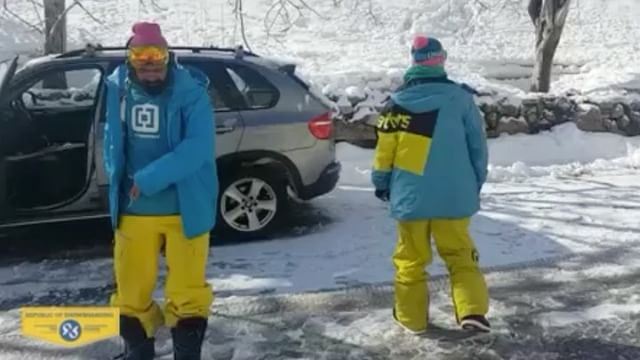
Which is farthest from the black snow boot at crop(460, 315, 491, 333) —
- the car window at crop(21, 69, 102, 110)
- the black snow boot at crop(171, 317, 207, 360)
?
the car window at crop(21, 69, 102, 110)

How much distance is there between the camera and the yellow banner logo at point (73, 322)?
4336 mm

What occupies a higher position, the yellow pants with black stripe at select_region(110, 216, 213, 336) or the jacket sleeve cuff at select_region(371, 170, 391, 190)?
the jacket sleeve cuff at select_region(371, 170, 391, 190)

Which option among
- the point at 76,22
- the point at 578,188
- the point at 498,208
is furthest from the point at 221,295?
the point at 76,22

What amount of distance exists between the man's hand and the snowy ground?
3.44ft

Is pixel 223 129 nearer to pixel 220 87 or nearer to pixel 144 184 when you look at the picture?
pixel 220 87

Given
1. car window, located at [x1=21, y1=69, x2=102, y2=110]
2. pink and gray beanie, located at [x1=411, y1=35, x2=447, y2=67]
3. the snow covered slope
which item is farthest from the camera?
the snow covered slope

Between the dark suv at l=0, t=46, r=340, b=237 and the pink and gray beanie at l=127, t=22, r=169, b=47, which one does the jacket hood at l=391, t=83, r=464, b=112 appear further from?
the dark suv at l=0, t=46, r=340, b=237

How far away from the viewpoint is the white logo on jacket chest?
14.4 feet

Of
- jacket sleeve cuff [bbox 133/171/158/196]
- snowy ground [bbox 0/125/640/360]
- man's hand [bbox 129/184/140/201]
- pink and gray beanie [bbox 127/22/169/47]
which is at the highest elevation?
pink and gray beanie [bbox 127/22/169/47]

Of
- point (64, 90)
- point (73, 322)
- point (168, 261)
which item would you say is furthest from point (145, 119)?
point (64, 90)

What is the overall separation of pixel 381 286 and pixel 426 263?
1.05 metres

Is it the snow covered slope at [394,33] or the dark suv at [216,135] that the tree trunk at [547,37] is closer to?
the snow covered slope at [394,33]

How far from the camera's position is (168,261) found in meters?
4.50

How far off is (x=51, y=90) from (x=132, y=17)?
1267 centimetres
